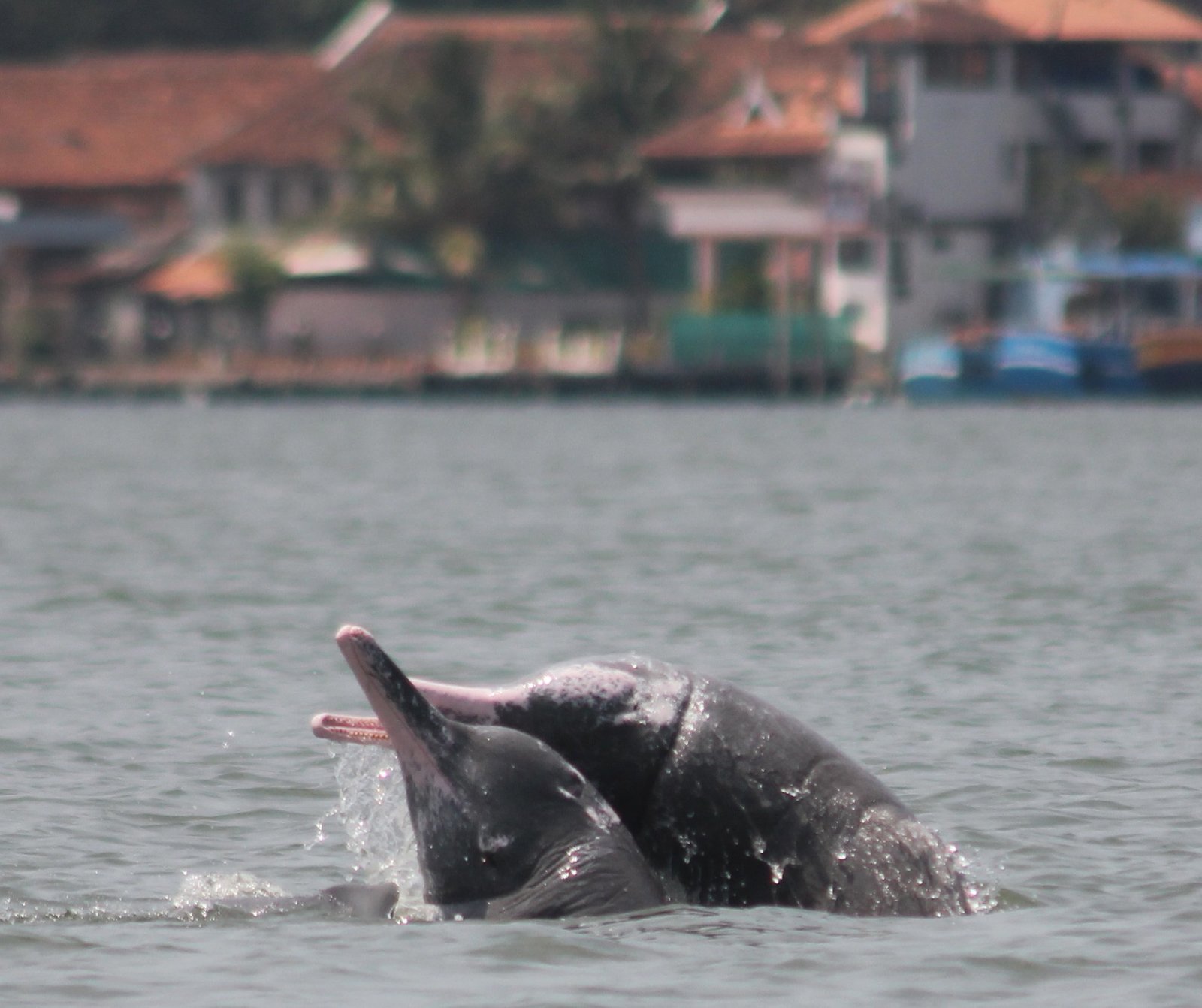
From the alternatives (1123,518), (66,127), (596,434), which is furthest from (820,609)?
(66,127)

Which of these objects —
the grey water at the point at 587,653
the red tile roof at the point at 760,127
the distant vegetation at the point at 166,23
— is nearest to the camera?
the grey water at the point at 587,653

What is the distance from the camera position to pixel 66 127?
96.9 metres

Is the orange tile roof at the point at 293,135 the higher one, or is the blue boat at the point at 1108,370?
the orange tile roof at the point at 293,135

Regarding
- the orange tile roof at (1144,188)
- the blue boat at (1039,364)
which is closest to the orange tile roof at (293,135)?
the orange tile roof at (1144,188)

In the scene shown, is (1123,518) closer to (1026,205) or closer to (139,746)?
(139,746)

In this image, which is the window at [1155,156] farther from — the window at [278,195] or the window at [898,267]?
the window at [278,195]

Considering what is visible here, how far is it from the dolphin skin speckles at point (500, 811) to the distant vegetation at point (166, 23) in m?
101

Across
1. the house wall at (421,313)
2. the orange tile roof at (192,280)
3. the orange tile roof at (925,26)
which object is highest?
the orange tile roof at (925,26)

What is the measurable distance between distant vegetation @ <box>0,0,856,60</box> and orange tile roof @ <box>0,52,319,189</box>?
8.31m

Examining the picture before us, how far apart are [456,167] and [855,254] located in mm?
11162

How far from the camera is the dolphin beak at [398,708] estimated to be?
9211mm

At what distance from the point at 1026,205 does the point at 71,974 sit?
233ft

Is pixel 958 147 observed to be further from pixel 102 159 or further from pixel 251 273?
pixel 102 159

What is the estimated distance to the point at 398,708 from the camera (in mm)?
9273
